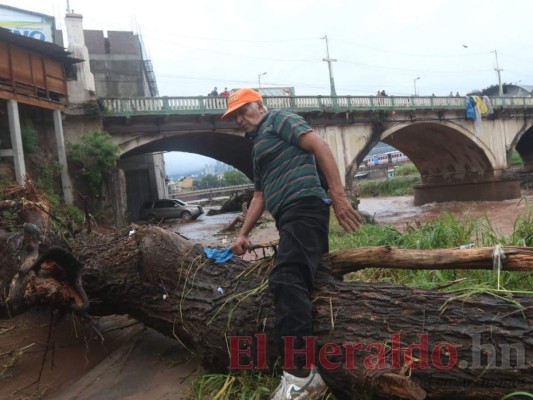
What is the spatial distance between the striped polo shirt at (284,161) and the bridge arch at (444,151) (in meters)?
21.6

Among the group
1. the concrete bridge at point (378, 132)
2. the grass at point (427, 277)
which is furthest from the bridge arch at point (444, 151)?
the grass at point (427, 277)

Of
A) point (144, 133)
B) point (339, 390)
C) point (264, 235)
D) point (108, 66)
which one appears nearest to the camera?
point (339, 390)

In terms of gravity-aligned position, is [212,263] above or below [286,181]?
below

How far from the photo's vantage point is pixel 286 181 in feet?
7.98

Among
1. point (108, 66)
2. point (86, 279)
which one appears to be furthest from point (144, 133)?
point (108, 66)

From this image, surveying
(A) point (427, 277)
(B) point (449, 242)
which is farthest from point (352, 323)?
(B) point (449, 242)

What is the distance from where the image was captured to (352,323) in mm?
2205

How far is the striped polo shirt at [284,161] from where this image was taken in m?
2.38

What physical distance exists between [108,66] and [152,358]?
32.9 m

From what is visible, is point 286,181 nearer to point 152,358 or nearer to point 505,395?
point 505,395

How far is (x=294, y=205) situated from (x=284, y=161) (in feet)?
0.89

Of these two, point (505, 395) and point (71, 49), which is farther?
point (71, 49)

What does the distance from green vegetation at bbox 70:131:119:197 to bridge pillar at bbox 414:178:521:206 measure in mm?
21368

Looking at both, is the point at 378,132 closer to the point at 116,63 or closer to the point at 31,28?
the point at 31,28
